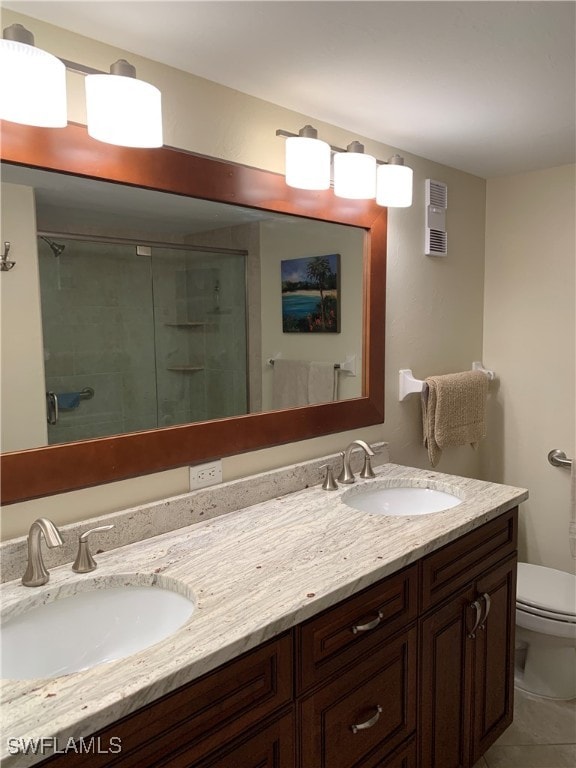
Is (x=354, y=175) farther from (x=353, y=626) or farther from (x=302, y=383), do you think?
(x=353, y=626)

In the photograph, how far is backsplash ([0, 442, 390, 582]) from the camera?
4.06 ft

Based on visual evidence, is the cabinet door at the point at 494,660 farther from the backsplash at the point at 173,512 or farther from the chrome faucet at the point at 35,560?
the chrome faucet at the point at 35,560

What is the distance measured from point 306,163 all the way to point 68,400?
97cm

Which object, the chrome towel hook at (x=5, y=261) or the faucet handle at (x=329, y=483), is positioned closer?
the chrome towel hook at (x=5, y=261)

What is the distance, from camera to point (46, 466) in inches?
51.4

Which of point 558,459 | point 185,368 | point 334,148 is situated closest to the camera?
point 185,368

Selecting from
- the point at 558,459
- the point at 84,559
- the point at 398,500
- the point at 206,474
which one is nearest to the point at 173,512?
the point at 206,474

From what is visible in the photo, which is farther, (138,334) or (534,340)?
(534,340)

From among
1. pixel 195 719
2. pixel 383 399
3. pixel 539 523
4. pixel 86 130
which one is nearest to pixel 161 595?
pixel 195 719

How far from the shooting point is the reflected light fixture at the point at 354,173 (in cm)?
181

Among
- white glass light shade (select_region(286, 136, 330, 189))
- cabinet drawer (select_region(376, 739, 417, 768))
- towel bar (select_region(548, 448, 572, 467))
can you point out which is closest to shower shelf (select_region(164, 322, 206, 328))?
white glass light shade (select_region(286, 136, 330, 189))

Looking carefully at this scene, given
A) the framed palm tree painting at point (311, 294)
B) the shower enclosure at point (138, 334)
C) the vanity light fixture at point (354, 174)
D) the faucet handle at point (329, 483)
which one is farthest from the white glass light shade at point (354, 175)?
the faucet handle at point (329, 483)

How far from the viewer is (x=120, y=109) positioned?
124cm

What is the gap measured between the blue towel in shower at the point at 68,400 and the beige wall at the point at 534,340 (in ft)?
6.74
